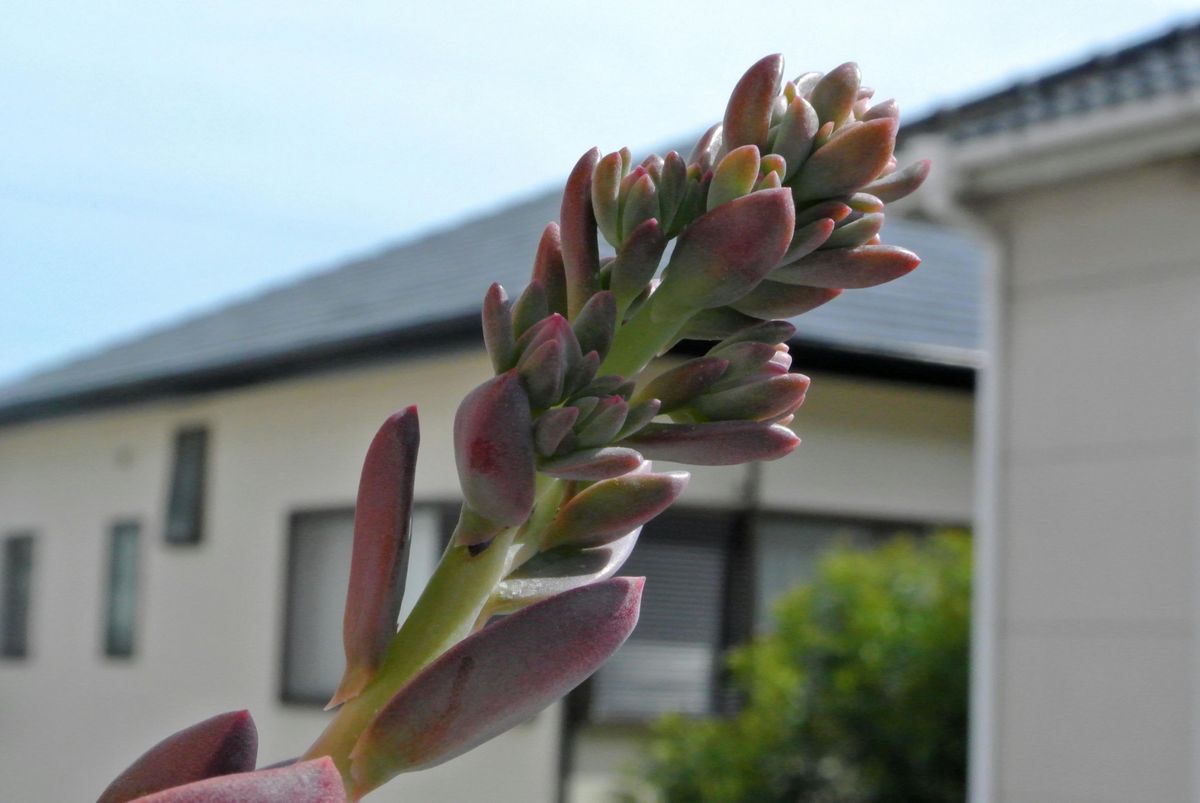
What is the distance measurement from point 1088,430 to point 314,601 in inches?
245

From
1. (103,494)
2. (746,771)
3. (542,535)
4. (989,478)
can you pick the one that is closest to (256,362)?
(103,494)

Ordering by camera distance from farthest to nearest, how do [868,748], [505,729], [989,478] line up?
[868,748] → [989,478] → [505,729]

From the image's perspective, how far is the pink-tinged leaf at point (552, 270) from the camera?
43 cm

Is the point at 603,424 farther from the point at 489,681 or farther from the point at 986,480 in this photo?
the point at 986,480

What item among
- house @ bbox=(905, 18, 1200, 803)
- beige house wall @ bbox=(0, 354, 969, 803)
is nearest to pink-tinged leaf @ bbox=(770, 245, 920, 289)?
house @ bbox=(905, 18, 1200, 803)

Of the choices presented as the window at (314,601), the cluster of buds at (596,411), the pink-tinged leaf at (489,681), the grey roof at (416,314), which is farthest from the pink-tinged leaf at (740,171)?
the window at (314,601)

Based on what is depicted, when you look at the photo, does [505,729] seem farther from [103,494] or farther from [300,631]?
[103,494]

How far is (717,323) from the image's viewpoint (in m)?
0.43

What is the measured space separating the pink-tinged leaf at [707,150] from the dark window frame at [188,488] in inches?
465

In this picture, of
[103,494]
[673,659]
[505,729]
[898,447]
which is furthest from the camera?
[103,494]

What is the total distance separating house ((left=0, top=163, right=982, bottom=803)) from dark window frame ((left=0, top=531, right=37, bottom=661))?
0.03m

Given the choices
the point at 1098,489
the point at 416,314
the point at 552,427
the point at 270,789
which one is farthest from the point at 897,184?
the point at 416,314

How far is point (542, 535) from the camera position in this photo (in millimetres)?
420

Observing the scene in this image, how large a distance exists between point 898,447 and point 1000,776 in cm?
441
